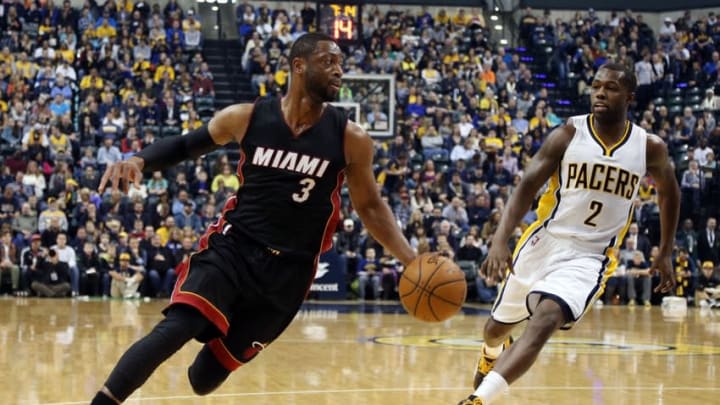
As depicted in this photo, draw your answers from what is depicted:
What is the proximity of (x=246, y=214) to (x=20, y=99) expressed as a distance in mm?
18615

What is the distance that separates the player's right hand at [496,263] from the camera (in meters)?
6.25

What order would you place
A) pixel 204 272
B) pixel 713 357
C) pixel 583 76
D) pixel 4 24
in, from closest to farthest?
pixel 204 272
pixel 713 357
pixel 4 24
pixel 583 76

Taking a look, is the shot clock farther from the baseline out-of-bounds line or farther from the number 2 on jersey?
the number 2 on jersey

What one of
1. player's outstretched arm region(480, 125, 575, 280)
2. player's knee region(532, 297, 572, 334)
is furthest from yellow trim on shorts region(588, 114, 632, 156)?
player's knee region(532, 297, 572, 334)

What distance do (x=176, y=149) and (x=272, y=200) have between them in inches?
20.5

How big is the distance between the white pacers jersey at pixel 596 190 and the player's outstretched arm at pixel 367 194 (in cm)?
142

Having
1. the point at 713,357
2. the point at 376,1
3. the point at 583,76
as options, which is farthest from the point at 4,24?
the point at 713,357

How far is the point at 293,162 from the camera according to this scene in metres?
5.46

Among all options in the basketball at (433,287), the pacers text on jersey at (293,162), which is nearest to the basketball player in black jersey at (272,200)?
the pacers text on jersey at (293,162)

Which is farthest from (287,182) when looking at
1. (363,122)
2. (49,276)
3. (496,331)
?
(363,122)

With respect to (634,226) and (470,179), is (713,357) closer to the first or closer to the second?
(634,226)

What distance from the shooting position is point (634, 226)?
21281 millimetres

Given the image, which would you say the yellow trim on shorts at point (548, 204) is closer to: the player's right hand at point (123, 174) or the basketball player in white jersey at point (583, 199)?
the basketball player in white jersey at point (583, 199)

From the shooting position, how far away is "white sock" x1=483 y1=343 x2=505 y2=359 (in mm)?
7452
